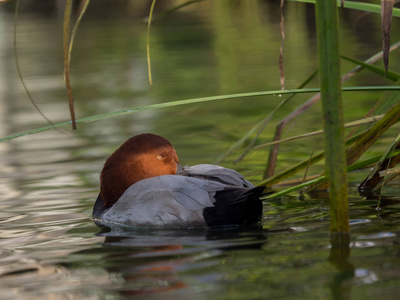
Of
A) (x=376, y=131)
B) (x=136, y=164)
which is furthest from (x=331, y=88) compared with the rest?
(x=136, y=164)

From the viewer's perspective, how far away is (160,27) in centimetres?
1673

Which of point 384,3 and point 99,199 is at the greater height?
point 384,3

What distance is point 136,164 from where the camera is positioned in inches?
172

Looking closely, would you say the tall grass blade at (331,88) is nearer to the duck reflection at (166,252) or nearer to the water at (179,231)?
the water at (179,231)

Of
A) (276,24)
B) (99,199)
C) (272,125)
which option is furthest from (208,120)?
(276,24)

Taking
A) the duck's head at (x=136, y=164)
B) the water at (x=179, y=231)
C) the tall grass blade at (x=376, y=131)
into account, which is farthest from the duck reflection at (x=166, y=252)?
the tall grass blade at (x=376, y=131)

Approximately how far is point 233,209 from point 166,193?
36 cm

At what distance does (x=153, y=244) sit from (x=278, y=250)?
647mm

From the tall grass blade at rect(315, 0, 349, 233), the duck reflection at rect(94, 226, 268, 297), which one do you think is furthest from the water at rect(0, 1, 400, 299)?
the tall grass blade at rect(315, 0, 349, 233)

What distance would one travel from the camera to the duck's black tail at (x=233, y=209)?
388 cm

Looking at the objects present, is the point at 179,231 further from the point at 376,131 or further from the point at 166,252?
the point at 376,131

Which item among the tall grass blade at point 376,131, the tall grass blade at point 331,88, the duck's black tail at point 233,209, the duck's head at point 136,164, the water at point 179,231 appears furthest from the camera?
the duck's head at point 136,164

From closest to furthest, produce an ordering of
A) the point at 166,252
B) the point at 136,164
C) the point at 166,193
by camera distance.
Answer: the point at 166,252
the point at 166,193
the point at 136,164

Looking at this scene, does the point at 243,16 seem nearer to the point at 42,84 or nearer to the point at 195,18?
the point at 195,18
